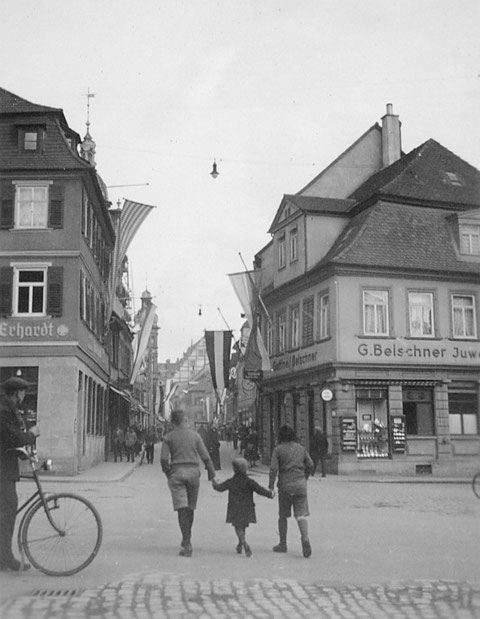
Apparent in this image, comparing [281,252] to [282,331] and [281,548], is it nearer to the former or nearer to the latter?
[282,331]

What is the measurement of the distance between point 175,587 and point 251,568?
1.43 meters

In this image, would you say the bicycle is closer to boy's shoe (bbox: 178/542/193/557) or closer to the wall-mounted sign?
boy's shoe (bbox: 178/542/193/557)

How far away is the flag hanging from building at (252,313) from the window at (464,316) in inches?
297

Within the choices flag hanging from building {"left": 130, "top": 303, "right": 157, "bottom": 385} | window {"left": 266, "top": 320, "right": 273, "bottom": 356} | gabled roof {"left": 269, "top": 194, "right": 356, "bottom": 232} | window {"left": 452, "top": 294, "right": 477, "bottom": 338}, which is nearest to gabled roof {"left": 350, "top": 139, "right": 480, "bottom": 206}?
gabled roof {"left": 269, "top": 194, "right": 356, "bottom": 232}

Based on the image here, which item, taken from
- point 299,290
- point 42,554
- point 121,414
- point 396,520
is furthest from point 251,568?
point 121,414

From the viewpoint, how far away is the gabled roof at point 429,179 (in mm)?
34281

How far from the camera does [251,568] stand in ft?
29.6

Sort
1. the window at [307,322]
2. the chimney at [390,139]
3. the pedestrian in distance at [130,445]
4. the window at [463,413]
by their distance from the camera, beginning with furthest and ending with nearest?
the chimney at [390,139] < the pedestrian in distance at [130,445] < the window at [307,322] < the window at [463,413]

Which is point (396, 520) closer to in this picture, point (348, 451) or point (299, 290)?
point (348, 451)

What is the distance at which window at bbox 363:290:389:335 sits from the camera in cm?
3200

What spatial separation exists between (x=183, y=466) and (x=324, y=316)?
23.3 metres

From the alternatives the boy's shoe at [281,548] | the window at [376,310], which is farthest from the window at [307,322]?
the boy's shoe at [281,548]

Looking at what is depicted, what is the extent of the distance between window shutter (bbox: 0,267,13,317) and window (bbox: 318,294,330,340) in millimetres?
11791

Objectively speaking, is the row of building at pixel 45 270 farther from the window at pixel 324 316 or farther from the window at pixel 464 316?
the window at pixel 464 316
